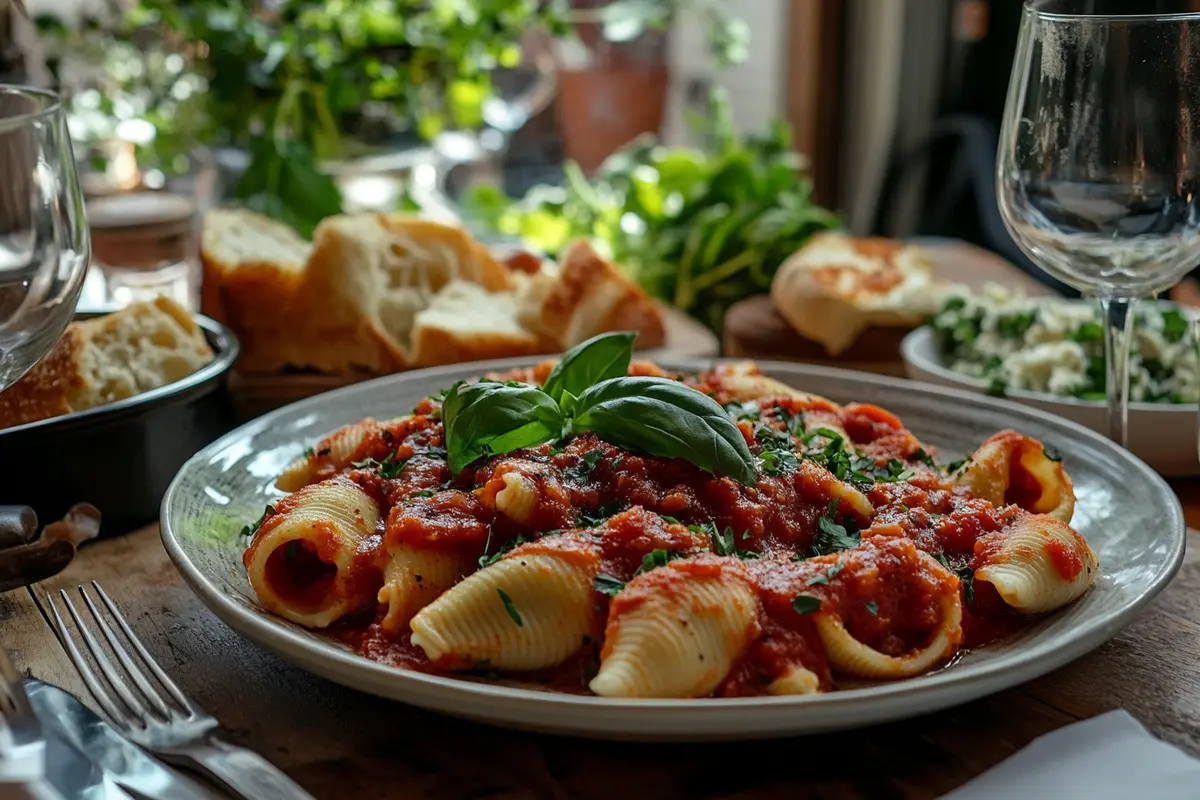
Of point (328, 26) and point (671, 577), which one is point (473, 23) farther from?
point (671, 577)

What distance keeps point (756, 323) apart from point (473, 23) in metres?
1.60

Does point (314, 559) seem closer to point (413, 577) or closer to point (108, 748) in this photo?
point (413, 577)

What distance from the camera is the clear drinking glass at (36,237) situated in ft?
4.81

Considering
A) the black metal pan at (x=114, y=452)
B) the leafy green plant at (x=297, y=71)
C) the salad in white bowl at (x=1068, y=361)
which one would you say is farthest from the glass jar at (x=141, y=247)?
the salad in white bowl at (x=1068, y=361)

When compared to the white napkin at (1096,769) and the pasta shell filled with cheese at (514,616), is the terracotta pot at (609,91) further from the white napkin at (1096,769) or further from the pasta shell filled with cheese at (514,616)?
the white napkin at (1096,769)

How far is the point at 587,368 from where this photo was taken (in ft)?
5.69

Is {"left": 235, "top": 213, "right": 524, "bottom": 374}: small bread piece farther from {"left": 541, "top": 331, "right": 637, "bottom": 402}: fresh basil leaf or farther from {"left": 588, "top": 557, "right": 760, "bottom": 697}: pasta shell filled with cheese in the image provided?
{"left": 588, "top": 557, "right": 760, "bottom": 697}: pasta shell filled with cheese

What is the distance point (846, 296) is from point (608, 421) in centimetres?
151

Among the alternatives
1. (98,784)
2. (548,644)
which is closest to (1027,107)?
(548,644)

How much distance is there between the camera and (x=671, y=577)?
131cm

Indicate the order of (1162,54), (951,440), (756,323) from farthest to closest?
(756,323) → (951,440) → (1162,54)

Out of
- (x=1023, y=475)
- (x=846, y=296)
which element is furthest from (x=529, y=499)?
(x=846, y=296)

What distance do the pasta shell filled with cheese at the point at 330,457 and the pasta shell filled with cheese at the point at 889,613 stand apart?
0.72 m

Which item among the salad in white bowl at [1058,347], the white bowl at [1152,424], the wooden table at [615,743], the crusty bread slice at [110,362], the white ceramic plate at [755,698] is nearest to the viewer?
the white ceramic plate at [755,698]
